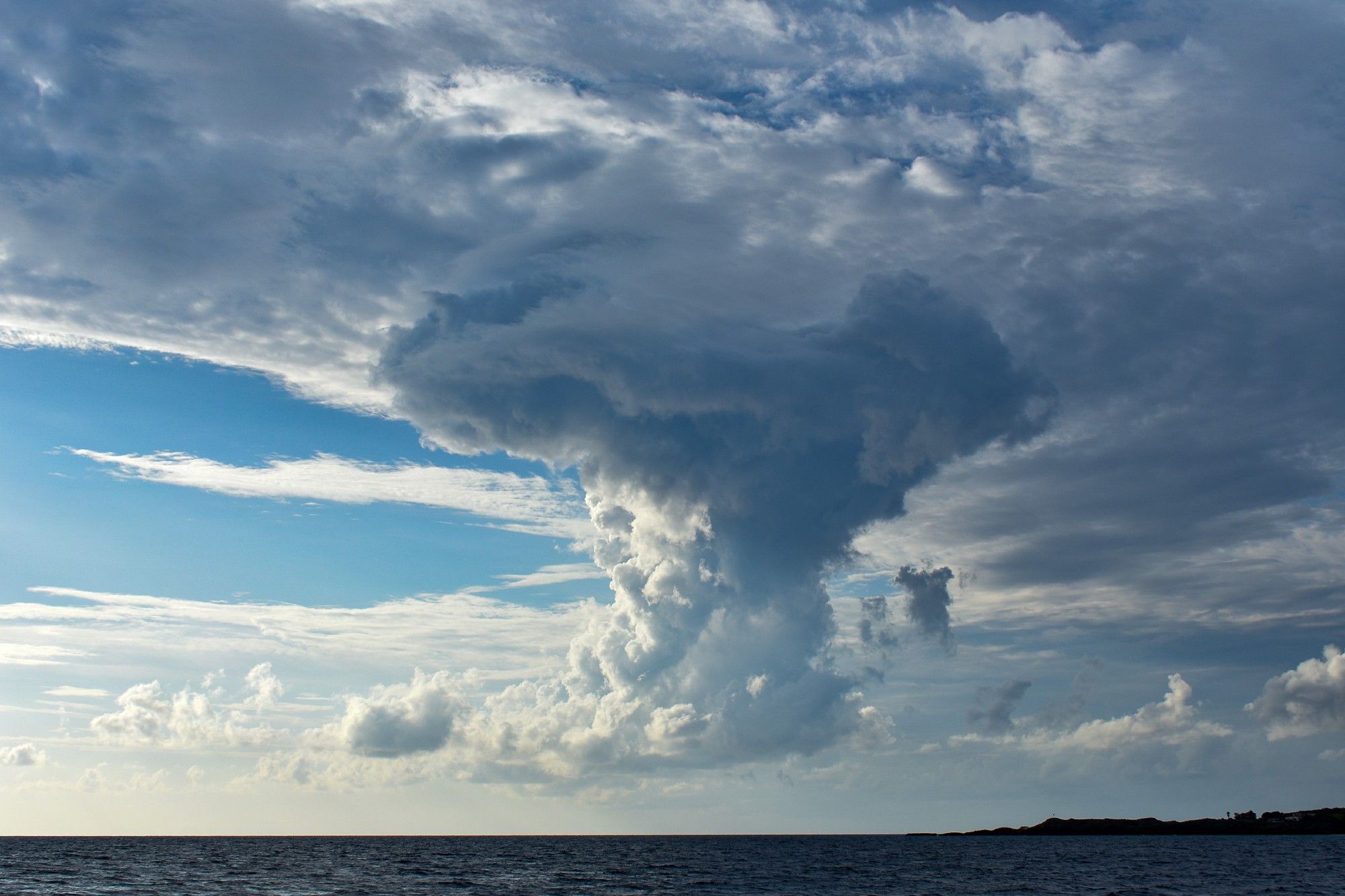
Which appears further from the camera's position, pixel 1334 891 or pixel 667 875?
pixel 667 875

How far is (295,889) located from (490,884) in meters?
25.4

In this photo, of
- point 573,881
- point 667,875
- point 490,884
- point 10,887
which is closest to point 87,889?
point 10,887

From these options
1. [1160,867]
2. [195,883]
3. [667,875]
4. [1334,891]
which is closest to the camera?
[1334,891]

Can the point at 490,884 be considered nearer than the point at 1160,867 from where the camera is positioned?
Yes

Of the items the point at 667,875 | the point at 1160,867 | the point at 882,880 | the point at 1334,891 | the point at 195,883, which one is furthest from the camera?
the point at 1160,867

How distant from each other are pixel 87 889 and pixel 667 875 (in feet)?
271

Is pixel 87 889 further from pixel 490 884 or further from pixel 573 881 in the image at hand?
pixel 573 881

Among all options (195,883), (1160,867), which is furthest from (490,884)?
(1160,867)

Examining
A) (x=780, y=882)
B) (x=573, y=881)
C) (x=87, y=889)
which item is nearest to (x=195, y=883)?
(x=87, y=889)

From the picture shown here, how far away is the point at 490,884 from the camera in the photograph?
5738 inches

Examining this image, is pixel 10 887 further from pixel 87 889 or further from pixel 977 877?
pixel 977 877

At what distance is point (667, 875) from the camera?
169875 millimetres

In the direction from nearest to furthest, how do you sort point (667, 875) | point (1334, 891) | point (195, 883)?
point (1334, 891)
point (195, 883)
point (667, 875)

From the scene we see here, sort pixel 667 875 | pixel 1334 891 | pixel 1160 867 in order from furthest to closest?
1. pixel 1160 867
2. pixel 667 875
3. pixel 1334 891
